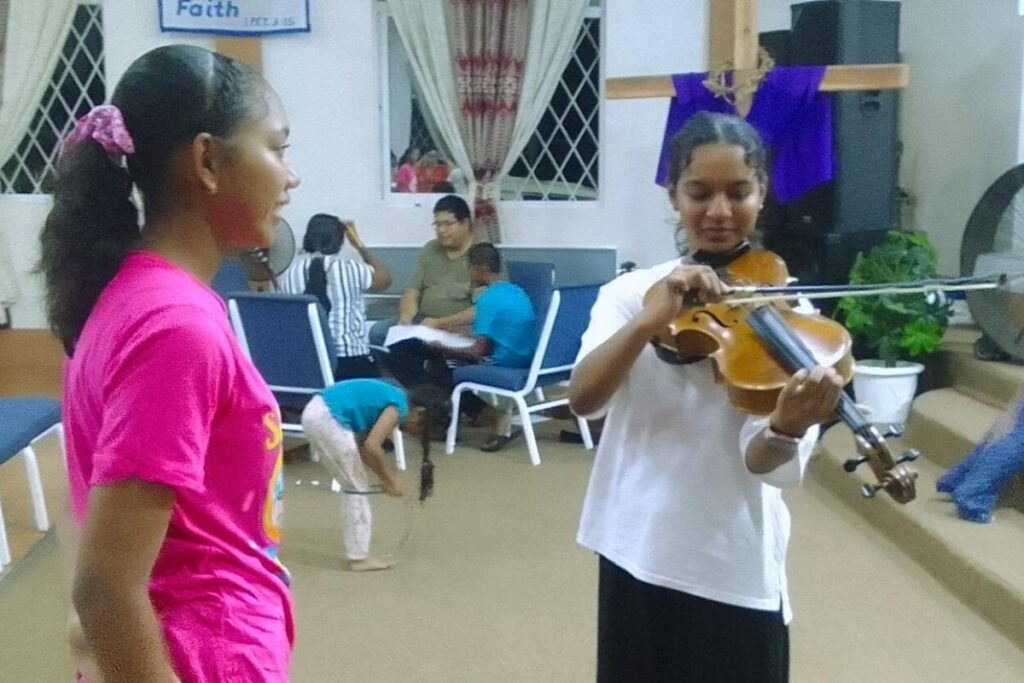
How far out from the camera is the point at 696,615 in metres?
1.40

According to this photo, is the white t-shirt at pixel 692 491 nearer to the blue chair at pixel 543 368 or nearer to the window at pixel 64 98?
the blue chair at pixel 543 368

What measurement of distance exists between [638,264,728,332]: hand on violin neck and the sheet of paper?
3.09 metres

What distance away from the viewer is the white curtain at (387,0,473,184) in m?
5.36

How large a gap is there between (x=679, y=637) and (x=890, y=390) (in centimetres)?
301

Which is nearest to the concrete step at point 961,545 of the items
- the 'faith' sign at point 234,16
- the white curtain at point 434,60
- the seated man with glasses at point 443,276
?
the seated man with glasses at point 443,276

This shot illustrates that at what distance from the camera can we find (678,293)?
1.34 meters

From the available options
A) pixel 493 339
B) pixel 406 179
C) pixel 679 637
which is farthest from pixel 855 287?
pixel 406 179

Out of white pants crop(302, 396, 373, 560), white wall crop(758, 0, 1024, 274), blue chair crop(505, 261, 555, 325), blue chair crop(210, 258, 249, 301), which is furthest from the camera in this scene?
blue chair crop(210, 258, 249, 301)

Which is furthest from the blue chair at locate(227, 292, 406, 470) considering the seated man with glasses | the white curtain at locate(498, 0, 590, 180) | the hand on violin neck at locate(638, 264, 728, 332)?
the hand on violin neck at locate(638, 264, 728, 332)

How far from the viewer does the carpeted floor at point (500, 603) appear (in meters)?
2.53

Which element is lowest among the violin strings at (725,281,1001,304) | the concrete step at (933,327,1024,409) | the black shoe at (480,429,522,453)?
the black shoe at (480,429,522,453)

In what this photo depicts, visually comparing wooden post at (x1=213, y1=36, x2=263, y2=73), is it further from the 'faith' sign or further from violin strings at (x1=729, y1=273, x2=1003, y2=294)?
violin strings at (x1=729, y1=273, x2=1003, y2=294)

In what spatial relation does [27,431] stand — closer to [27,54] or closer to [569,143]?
[27,54]

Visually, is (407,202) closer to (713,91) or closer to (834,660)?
(713,91)
